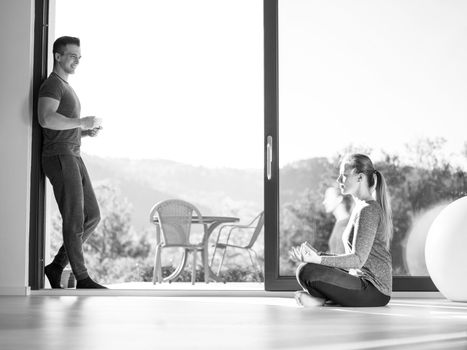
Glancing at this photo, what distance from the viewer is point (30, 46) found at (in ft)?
17.8

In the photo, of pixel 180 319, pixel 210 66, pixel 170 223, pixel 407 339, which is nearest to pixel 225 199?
pixel 210 66

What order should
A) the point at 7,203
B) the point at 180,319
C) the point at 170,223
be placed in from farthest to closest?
the point at 170,223, the point at 7,203, the point at 180,319

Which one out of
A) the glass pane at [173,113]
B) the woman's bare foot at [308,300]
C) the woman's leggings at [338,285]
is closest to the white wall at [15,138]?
the woman's bare foot at [308,300]

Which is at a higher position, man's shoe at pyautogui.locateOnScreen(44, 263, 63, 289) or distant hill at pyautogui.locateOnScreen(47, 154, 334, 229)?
distant hill at pyautogui.locateOnScreen(47, 154, 334, 229)

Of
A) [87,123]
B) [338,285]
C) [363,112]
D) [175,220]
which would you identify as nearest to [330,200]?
[363,112]

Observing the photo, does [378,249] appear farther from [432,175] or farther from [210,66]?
[210,66]

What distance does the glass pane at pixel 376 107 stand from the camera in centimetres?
536

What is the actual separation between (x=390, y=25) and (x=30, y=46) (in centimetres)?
246

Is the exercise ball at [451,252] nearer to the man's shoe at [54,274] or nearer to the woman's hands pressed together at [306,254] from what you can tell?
the woman's hands pressed together at [306,254]

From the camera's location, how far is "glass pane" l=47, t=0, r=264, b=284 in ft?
36.8

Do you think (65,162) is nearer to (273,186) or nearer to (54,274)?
(54,274)

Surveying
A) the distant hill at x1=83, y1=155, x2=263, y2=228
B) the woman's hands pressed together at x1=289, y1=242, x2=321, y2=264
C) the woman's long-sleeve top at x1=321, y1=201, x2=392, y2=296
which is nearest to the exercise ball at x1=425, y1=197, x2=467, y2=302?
the woman's long-sleeve top at x1=321, y1=201, x2=392, y2=296

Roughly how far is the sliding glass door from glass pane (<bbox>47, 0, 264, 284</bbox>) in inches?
228

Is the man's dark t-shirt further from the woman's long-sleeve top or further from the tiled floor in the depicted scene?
the woman's long-sleeve top
